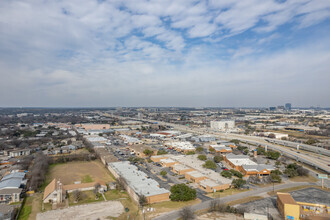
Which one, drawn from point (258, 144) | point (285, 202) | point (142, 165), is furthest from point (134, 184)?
point (258, 144)

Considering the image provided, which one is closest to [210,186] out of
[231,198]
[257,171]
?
[231,198]

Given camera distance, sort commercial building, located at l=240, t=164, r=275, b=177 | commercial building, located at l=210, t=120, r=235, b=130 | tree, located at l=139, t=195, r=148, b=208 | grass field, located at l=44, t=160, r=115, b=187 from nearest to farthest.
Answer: tree, located at l=139, t=195, r=148, b=208 → grass field, located at l=44, t=160, r=115, b=187 → commercial building, located at l=240, t=164, r=275, b=177 → commercial building, located at l=210, t=120, r=235, b=130

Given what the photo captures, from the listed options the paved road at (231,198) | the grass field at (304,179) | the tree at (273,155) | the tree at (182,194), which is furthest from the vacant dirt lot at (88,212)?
the tree at (273,155)

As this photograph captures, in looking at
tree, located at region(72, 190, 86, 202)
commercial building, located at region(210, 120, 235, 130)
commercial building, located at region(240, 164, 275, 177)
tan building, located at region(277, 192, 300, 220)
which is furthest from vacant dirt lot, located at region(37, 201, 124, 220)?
commercial building, located at region(210, 120, 235, 130)

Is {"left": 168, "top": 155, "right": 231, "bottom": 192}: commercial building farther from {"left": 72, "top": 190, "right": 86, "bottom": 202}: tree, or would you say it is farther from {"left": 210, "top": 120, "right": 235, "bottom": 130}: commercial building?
{"left": 210, "top": 120, "right": 235, "bottom": 130}: commercial building

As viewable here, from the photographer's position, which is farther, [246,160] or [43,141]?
[43,141]

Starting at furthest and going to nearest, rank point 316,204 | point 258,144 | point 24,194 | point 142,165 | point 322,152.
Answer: point 258,144 < point 322,152 < point 142,165 < point 24,194 < point 316,204

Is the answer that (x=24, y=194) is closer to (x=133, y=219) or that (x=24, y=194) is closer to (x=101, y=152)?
(x=133, y=219)

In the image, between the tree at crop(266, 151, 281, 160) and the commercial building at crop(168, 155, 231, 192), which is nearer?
the commercial building at crop(168, 155, 231, 192)
